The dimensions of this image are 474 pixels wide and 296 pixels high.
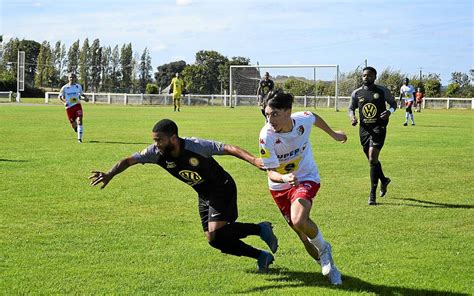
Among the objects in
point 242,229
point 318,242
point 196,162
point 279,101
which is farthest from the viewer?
point 242,229

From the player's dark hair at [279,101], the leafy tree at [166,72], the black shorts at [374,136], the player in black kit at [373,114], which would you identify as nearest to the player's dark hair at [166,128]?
the player's dark hair at [279,101]

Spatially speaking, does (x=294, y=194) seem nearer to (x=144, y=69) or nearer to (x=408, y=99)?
(x=408, y=99)

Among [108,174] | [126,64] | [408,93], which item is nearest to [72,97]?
[108,174]

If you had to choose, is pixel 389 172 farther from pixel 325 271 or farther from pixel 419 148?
pixel 325 271

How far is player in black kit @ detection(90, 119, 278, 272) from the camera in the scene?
661cm

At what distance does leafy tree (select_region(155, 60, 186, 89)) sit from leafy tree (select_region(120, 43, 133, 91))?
1372 cm

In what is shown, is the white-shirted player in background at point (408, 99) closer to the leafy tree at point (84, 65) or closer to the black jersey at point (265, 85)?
the black jersey at point (265, 85)

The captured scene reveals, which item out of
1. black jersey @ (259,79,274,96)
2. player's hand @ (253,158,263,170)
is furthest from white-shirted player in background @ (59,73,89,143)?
player's hand @ (253,158,263,170)

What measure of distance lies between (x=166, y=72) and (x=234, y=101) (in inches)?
2880

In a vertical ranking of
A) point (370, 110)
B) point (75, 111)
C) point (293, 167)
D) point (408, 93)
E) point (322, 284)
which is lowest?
point (322, 284)

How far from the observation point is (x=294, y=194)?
6508 mm

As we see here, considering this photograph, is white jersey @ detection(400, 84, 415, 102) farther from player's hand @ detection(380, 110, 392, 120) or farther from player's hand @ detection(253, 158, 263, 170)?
player's hand @ detection(253, 158, 263, 170)

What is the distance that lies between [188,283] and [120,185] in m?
6.40

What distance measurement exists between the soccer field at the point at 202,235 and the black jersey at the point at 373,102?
1.36 m
